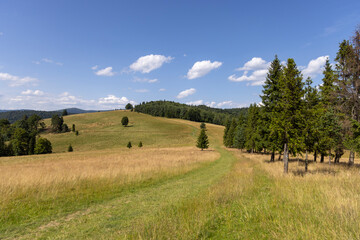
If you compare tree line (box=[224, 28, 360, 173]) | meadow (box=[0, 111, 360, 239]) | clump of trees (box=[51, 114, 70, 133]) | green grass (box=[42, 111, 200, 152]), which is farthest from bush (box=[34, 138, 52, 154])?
tree line (box=[224, 28, 360, 173])

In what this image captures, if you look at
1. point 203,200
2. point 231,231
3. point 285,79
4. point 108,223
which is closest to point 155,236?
point 231,231

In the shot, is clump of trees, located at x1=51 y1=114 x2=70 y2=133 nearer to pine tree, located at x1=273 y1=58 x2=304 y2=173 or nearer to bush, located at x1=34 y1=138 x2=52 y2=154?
bush, located at x1=34 y1=138 x2=52 y2=154

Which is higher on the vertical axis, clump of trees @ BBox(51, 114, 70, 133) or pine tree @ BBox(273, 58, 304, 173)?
pine tree @ BBox(273, 58, 304, 173)

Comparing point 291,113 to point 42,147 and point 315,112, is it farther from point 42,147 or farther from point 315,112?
point 42,147

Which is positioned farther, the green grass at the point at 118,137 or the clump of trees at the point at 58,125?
the clump of trees at the point at 58,125

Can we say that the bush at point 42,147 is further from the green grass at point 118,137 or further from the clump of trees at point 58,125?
the clump of trees at point 58,125

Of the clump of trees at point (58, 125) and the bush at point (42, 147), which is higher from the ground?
the clump of trees at point (58, 125)

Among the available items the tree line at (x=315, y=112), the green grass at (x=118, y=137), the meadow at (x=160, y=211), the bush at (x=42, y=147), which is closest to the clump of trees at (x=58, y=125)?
the green grass at (x=118, y=137)

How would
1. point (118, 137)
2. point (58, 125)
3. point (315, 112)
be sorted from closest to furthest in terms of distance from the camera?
point (315, 112) → point (118, 137) → point (58, 125)

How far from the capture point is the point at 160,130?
8825cm

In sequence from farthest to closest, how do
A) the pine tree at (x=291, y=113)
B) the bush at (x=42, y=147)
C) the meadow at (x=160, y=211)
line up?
the bush at (x=42, y=147), the pine tree at (x=291, y=113), the meadow at (x=160, y=211)

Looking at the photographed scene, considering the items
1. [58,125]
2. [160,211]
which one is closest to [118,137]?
[58,125]

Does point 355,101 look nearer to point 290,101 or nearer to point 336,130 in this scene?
point 336,130

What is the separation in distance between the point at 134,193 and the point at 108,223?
3902mm
